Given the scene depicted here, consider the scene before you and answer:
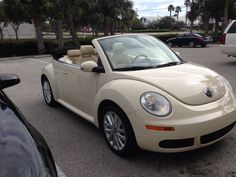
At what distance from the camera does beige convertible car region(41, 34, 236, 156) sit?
3285mm

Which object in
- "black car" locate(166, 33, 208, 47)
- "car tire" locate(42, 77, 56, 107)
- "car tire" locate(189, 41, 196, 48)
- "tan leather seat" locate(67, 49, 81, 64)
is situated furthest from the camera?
"car tire" locate(189, 41, 196, 48)

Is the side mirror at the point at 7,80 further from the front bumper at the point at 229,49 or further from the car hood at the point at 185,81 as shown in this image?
the front bumper at the point at 229,49

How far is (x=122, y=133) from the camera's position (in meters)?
3.67

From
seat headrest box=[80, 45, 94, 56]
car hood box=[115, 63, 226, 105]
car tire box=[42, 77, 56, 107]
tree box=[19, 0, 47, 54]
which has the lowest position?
car tire box=[42, 77, 56, 107]

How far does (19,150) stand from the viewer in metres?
1.93

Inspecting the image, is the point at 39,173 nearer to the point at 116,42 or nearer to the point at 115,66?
the point at 115,66

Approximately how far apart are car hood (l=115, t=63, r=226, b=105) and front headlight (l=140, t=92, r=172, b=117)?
137 mm

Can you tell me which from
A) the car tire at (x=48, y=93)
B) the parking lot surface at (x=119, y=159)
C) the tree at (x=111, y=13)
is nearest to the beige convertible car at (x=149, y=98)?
the parking lot surface at (x=119, y=159)

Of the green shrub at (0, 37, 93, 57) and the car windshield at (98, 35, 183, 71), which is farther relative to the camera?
the green shrub at (0, 37, 93, 57)

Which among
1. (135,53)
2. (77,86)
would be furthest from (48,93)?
(135,53)

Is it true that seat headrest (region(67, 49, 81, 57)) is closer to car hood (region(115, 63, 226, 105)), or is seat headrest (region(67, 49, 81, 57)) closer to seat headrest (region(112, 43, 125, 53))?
seat headrest (region(112, 43, 125, 53))

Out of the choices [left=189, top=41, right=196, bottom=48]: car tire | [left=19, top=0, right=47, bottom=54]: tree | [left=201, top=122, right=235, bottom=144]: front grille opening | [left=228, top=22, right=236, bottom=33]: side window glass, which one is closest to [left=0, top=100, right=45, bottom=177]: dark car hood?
[left=201, top=122, right=235, bottom=144]: front grille opening

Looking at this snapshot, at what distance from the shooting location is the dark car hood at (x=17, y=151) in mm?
1726

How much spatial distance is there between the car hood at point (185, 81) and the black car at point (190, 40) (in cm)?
2108
